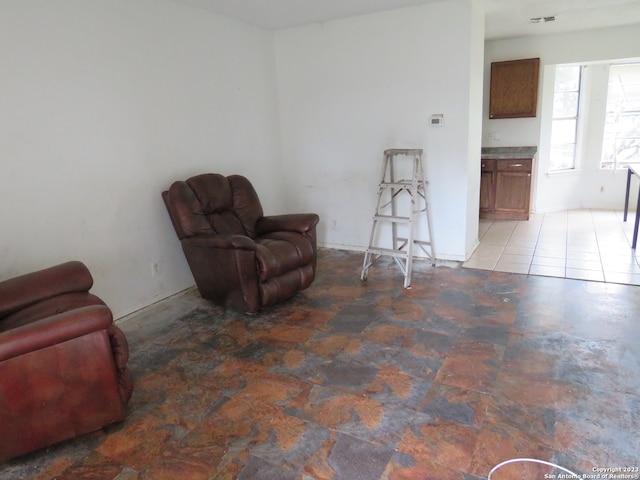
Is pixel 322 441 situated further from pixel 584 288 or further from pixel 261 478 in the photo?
pixel 584 288

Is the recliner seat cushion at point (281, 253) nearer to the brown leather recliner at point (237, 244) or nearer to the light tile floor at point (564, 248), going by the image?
the brown leather recliner at point (237, 244)

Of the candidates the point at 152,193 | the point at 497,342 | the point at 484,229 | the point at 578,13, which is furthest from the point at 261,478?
the point at 578,13

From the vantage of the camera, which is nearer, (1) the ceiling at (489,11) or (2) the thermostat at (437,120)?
(1) the ceiling at (489,11)

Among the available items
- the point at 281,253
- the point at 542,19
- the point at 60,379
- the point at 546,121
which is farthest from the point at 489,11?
the point at 60,379

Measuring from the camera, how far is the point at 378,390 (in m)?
2.24

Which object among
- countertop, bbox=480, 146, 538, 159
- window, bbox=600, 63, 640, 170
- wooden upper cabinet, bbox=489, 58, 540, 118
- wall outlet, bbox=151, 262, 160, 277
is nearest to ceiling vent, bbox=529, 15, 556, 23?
wooden upper cabinet, bbox=489, 58, 540, 118

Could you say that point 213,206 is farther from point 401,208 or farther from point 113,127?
point 401,208

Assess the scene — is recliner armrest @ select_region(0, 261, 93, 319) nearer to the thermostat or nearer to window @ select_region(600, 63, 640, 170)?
the thermostat

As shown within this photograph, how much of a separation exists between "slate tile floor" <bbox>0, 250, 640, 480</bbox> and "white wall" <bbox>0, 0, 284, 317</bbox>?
58cm

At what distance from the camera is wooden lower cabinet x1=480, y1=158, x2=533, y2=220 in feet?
18.7

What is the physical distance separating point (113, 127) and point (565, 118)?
6.05 metres

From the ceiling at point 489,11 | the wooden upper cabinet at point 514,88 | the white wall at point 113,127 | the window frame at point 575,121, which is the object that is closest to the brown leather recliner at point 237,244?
the white wall at point 113,127

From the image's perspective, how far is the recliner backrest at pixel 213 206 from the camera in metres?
3.30

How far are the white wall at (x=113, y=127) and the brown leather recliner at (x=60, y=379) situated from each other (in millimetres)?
976
